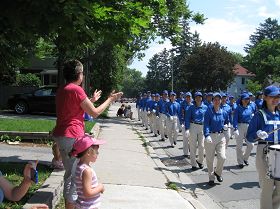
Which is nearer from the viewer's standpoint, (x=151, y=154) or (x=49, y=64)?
(x=151, y=154)

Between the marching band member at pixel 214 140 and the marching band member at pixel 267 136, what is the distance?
129 inches

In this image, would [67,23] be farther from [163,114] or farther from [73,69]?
[163,114]

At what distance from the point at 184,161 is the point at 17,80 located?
25352 mm

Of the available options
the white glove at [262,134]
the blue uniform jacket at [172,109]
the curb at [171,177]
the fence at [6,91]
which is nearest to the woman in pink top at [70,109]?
the white glove at [262,134]

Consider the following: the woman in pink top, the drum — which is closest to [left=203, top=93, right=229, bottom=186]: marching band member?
the drum

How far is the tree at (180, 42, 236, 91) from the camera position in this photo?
6538 centimetres

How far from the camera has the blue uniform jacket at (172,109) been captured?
56.3 feet

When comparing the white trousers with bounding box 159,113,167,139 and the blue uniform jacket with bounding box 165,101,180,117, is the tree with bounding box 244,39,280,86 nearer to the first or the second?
the white trousers with bounding box 159,113,167,139

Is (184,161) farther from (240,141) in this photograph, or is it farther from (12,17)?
(12,17)

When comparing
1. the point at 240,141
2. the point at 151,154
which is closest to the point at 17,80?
the point at 151,154

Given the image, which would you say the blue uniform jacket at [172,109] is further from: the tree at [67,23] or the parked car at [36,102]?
the parked car at [36,102]

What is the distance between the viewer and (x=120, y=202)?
731 cm

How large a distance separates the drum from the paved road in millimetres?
2189

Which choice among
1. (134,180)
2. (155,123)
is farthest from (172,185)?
(155,123)
